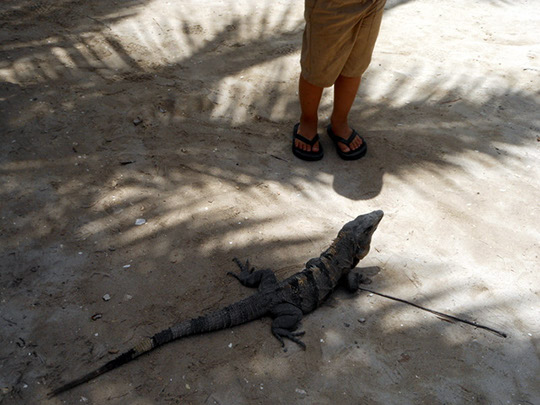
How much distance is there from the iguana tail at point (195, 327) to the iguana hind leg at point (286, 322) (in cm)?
9

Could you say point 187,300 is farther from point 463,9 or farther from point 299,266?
point 463,9

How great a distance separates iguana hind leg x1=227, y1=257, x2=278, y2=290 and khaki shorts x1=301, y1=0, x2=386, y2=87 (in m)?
1.68

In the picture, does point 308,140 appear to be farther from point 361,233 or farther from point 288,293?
point 288,293

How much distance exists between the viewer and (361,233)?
343cm

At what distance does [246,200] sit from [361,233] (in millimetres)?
1017

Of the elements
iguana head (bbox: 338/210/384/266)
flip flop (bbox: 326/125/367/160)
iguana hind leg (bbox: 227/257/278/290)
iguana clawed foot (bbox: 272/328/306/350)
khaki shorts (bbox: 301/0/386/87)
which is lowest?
iguana clawed foot (bbox: 272/328/306/350)

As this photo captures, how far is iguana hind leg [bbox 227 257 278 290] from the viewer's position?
328cm

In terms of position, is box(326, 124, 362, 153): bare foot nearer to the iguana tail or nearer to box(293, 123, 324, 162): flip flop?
box(293, 123, 324, 162): flip flop

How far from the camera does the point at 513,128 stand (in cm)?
490

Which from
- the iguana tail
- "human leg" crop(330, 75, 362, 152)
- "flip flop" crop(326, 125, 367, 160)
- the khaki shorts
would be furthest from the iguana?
the khaki shorts

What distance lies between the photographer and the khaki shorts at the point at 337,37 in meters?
3.70

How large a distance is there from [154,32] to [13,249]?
3.58 metres

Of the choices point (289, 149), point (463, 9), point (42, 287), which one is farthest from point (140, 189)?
point (463, 9)

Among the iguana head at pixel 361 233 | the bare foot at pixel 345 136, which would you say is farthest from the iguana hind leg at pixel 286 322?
the bare foot at pixel 345 136
